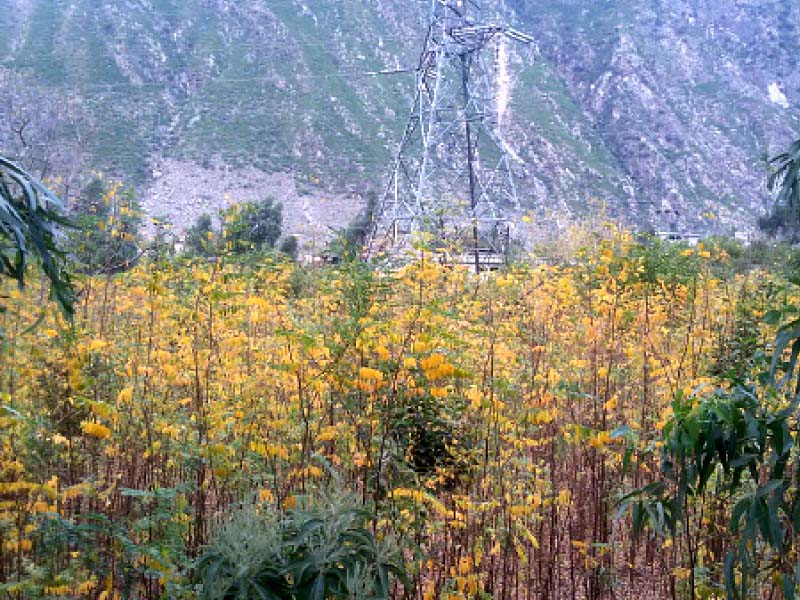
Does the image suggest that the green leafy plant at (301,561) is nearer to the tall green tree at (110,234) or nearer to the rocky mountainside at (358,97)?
the tall green tree at (110,234)

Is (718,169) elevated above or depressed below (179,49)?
below

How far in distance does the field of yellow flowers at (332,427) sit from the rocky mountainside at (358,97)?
66.4 ft

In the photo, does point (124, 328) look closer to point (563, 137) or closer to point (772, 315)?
point (772, 315)

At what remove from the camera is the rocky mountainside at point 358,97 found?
3412 cm

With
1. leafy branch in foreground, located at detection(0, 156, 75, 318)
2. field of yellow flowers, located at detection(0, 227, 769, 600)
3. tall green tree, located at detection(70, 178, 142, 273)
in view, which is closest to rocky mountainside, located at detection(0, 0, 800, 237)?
tall green tree, located at detection(70, 178, 142, 273)

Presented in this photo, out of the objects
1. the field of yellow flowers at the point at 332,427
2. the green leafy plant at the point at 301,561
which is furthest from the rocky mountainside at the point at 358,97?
the green leafy plant at the point at 301,561

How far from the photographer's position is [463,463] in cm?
406

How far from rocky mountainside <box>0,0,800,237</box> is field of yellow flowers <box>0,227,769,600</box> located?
2025cm

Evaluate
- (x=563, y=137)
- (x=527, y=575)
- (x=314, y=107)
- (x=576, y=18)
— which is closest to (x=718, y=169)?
(x=563, y=137)

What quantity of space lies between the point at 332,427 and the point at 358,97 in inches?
1535

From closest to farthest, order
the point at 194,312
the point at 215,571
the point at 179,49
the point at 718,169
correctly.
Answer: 1. the point at 215,571
2. the point at 194,312
3. the point at 179,49
4. the point at 718,169

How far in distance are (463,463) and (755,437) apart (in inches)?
86.6

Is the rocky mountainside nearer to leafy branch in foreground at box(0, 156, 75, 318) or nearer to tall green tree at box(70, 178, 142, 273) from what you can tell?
tall green tree at box(70, 178, 142, 273)

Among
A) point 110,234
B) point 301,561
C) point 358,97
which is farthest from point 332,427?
point 358,97
